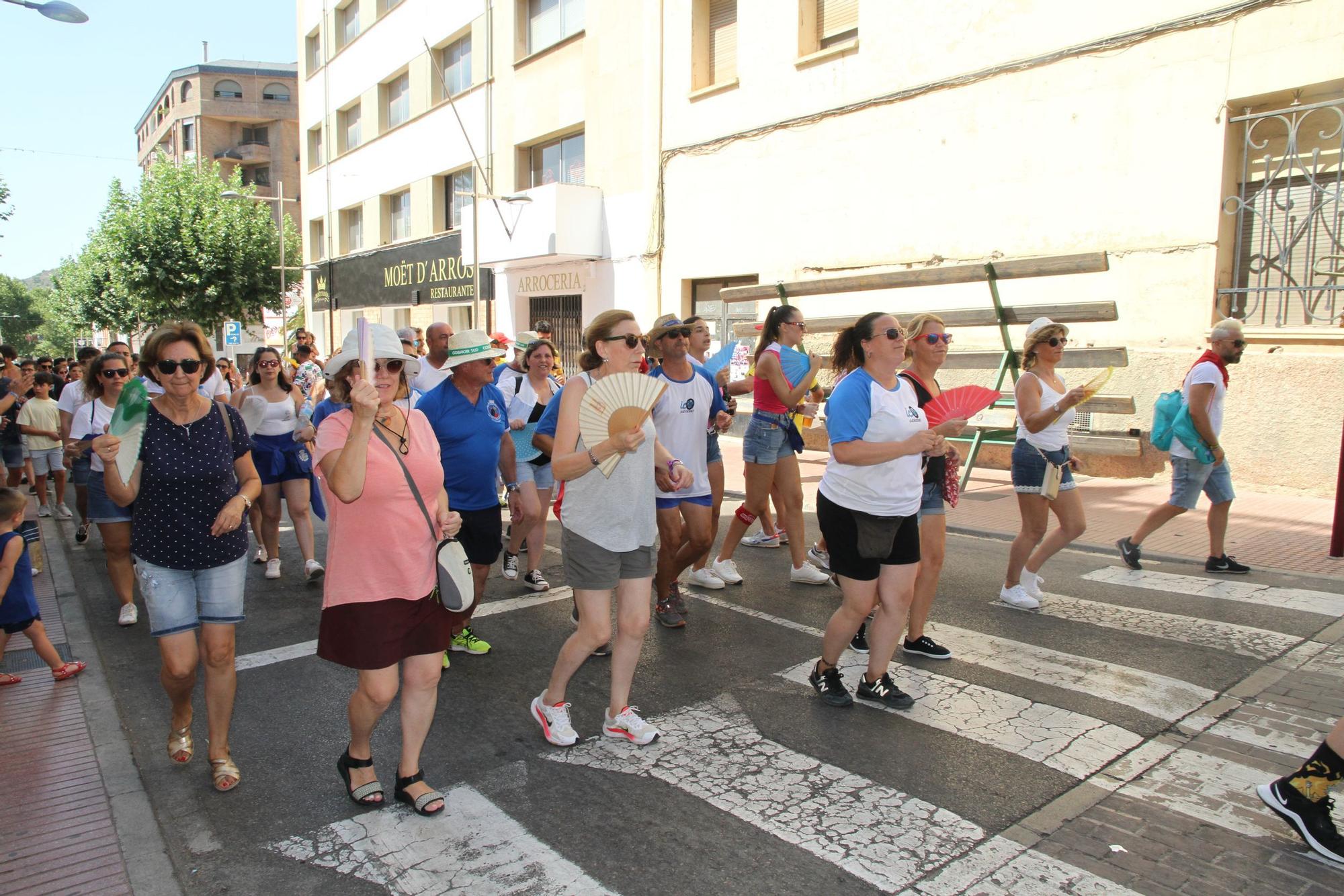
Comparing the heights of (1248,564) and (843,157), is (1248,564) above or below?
below

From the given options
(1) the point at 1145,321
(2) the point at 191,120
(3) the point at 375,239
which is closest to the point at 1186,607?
(1) the point at 1145,321

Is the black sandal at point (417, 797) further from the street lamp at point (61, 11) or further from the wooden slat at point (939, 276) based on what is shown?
the street lamp at point (61, 11)

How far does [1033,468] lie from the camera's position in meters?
5.84

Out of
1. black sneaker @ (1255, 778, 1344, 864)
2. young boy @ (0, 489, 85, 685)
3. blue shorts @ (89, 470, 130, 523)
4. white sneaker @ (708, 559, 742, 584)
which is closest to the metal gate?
A: white sneaker @ (708, 559, 742, 584)

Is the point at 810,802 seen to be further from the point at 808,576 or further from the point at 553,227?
the point at 553,227

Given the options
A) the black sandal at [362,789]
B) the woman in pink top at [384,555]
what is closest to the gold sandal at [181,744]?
the black sandal at [362,789]

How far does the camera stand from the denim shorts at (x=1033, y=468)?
5.80m

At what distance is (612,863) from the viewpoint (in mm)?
3082

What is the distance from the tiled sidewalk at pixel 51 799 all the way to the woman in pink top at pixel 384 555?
920 millimetres

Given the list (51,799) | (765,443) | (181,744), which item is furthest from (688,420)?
(51,799)

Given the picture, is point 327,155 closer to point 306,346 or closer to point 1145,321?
point 306,346

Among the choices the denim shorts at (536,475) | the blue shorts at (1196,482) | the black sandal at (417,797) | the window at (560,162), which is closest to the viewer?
the black sandal at (417,797)

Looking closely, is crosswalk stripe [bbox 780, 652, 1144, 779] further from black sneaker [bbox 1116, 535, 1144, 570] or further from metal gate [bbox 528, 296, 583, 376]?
metal gate [bbox 528, 296, 583, 376]

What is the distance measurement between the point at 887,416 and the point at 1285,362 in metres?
8.33
